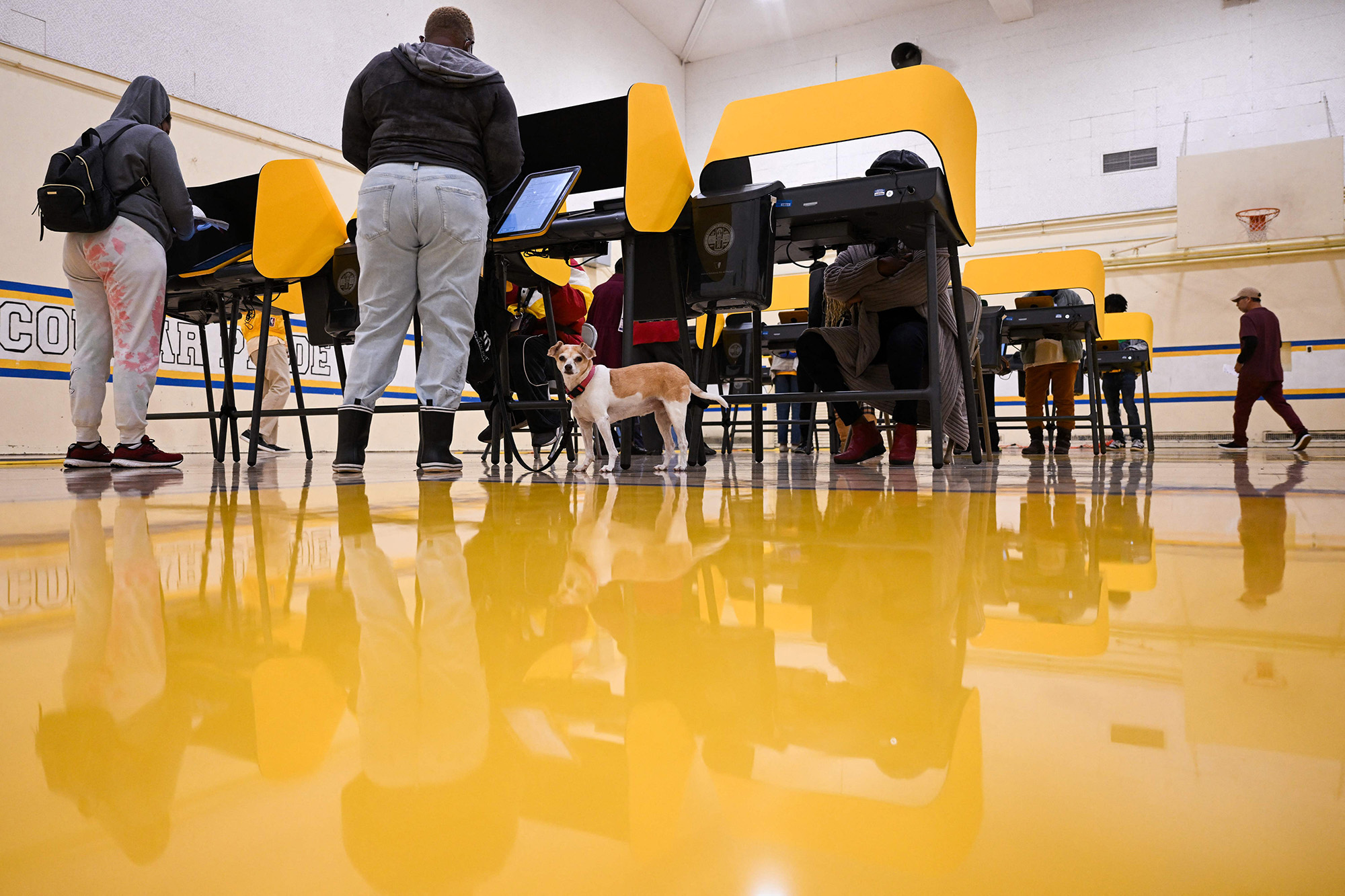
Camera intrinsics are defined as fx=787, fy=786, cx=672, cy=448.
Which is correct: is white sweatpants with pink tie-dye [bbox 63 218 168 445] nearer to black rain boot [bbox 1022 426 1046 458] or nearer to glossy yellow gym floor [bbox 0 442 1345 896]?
glossy yellow gym floor [bbox 0 442 1345 896]

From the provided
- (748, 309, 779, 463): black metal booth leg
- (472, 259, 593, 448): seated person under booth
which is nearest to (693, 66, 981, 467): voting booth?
(748, 309, 779, 463): black metal booth leg

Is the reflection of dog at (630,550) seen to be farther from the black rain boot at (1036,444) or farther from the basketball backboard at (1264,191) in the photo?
the basketball backboard at (1264,191)

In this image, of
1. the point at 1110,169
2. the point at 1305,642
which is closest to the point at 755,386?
the point at 1305,642

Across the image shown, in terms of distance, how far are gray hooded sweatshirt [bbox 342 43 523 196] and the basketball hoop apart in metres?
10.5

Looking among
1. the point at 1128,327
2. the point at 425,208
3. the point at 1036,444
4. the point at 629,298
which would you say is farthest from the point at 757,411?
the point at 1128,327

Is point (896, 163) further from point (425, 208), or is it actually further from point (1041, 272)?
point (1041, 272)

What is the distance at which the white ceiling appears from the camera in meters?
11.5

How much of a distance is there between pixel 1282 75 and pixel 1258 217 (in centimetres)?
179

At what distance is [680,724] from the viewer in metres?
0.29

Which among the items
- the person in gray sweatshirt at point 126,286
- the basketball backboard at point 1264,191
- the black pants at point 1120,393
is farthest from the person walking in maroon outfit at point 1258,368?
the person in gray sweatshirt at point 126,286

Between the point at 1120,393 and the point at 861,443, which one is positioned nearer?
the point at 861,443

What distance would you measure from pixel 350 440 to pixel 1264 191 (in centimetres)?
1120

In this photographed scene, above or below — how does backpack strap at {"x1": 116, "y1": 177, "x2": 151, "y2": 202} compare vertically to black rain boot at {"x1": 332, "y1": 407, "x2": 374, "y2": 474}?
above

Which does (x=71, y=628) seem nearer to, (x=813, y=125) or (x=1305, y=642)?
(x=1305, y=642)
